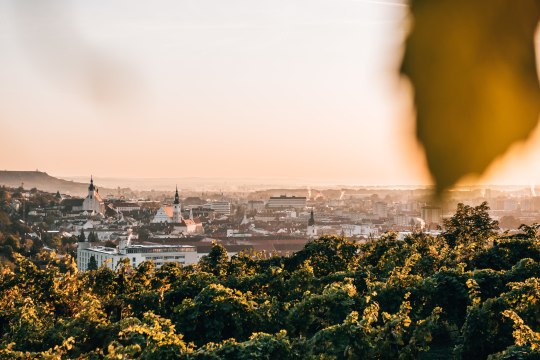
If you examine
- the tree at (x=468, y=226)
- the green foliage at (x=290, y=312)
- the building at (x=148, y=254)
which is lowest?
the building at (x=148, y=254)

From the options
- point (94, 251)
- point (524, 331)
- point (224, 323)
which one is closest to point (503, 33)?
point (524, 331)

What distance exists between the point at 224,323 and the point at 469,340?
3962mm

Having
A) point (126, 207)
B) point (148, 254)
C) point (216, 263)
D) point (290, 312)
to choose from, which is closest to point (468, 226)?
point (216, 263)

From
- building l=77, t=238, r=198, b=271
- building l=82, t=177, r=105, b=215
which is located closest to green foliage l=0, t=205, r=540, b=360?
building l=77, t=238, r=198, b=271

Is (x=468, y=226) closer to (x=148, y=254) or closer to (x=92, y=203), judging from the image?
(x=148, y=254)

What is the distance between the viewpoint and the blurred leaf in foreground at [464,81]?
51.3 inches

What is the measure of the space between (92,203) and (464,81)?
168522 mm

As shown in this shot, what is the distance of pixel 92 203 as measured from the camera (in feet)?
536

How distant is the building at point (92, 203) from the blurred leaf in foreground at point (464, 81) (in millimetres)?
164378

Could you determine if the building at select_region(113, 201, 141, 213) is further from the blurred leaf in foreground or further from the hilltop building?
the blurred leaf in foreground

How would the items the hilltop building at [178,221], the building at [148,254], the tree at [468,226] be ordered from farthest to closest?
1. the hilltop building at [178,221]
2. the building at [148,254]
3. the tree at [468,226]

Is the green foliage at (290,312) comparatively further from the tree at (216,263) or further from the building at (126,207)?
the building at (126,207)

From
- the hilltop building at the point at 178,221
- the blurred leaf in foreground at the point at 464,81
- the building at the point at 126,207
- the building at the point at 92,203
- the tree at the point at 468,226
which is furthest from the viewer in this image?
the building at the point at 126,207

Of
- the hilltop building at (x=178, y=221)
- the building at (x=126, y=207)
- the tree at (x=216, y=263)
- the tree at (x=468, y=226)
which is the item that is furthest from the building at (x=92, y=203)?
the tree at (x=468, y=226)
